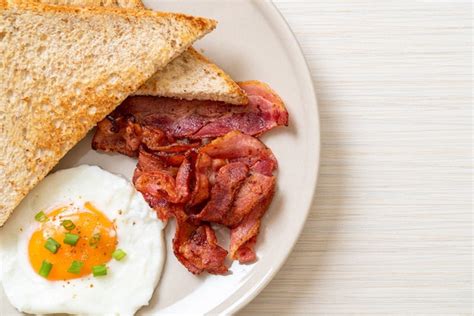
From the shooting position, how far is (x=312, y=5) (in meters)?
3.78

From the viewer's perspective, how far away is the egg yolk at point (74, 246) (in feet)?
10.6

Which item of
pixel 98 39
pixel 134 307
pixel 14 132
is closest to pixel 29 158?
pixel 14 132

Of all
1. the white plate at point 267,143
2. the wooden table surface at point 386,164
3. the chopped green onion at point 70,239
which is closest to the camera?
the chopped green onion at point 70,239

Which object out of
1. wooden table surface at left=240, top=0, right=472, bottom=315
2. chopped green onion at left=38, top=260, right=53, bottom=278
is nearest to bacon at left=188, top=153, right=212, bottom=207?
wooden table surface at left=240, top=0, right=472, bottom=315

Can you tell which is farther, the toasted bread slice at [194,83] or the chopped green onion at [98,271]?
the toasted bread slice at [194,83]

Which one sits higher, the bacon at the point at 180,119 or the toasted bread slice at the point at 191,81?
the toasted bread slice at the point at 191,81

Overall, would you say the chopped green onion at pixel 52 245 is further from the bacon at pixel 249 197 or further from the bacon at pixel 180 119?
the bacon at pixel 249 197

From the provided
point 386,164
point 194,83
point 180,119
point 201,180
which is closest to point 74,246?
point 201,180

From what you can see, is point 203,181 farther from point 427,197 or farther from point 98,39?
point 427,197

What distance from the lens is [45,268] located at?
322cm

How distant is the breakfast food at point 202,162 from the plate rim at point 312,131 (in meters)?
0.15

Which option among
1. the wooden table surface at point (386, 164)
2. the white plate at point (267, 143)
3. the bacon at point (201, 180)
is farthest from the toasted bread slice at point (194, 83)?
the wooden table surface at point (386, 164)

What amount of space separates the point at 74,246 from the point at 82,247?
0.13 feet

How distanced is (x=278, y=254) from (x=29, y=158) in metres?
1.36
